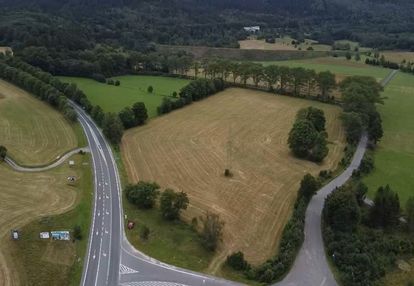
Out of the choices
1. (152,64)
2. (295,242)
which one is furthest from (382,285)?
(152,64)

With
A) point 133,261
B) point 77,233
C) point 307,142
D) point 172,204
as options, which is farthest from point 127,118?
point 133,261

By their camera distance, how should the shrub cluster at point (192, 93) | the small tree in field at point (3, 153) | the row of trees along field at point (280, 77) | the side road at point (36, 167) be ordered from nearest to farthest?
1. the side road at point (36, 167)
2. the small tree in field at point (3, 153)
3. the shrub cluster at point (192, 93)
4. the row of trees along field at point (280, 77)

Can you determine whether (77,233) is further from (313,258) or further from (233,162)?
(233,162)

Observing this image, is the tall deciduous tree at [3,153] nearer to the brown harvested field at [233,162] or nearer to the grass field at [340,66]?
the brown harvested field at [233,162]

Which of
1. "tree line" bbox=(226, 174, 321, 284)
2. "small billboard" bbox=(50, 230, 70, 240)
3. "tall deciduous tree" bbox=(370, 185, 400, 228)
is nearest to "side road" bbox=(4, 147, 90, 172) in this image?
"small billboard" bbox=(50, 230, 70, 240)

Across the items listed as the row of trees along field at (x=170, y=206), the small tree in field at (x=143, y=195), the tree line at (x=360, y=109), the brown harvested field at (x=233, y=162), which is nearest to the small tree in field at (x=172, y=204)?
the row of trees along field at (x=170, y=206)

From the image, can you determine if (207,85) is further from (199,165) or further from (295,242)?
(295,242)
